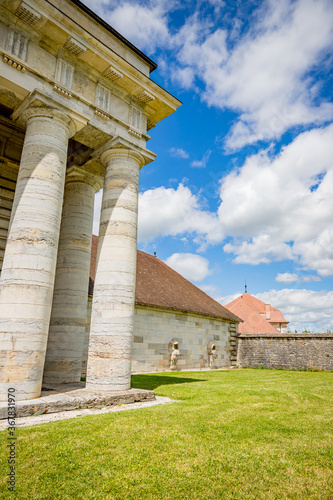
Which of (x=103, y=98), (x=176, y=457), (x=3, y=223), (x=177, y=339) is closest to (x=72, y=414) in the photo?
(x=176, y=457)

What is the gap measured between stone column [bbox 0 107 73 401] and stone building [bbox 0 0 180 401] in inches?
0.8

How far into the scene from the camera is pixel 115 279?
25.2ft

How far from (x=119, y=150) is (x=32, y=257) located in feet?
12.9

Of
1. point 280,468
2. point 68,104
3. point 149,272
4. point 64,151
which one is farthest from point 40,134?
point 149,272

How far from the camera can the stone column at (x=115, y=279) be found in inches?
282

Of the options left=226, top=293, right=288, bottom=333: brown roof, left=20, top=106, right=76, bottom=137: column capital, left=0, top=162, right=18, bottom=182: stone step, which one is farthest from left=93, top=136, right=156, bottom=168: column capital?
left=226, top=293, right=288, bottom=333: brown roof

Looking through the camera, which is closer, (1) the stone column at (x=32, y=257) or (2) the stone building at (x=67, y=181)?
(1) the stone column at (x=32, y=257)

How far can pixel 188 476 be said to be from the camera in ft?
11.0

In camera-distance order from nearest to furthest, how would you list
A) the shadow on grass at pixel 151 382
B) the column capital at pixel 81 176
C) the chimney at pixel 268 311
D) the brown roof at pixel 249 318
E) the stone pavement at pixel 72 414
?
the stone pavement at pixel 72 414 → the shadow on grass at pixel 151 382 → the column capital at pixel 81 176 → the brown roof at pixel 249 318 → the chimney at pixel 268 311

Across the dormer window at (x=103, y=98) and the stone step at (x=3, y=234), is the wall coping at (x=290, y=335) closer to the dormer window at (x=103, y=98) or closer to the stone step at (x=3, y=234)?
the dormer window at (x=103, y=98)

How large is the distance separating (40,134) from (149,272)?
15388mm

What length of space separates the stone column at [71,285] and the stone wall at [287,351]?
1844cm

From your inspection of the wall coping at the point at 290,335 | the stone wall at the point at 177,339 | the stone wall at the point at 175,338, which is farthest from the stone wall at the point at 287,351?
the stone wall at the point at 175,338

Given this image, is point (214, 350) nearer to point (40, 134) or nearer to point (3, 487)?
point (40, 134)
